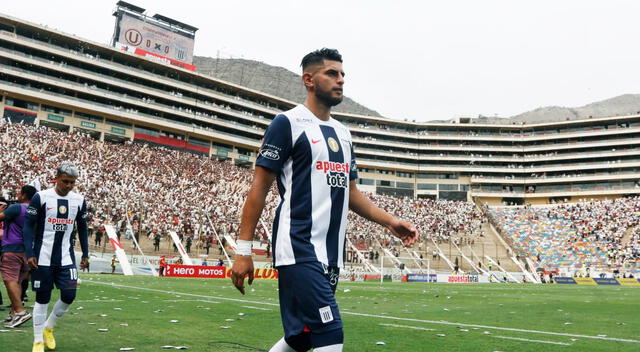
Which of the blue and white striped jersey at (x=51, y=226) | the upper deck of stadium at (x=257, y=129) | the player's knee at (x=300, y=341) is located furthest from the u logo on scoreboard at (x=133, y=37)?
the player's knee at (x=300, y=341)

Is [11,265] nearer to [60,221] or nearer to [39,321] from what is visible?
[60,221]

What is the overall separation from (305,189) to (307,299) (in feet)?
2.44

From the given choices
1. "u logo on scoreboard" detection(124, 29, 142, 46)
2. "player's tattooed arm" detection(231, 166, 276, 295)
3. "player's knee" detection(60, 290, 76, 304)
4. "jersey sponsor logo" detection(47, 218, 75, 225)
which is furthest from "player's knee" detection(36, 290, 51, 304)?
"u logo on scoreboard" detection(124, 29, 142, 46)

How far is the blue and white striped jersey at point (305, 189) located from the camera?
3525mm

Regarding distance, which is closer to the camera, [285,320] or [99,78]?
[285,320]

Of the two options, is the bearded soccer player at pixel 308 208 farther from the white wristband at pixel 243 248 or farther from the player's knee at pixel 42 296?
the player's knee at pixel 42 296

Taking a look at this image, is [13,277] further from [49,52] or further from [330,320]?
[49,52]

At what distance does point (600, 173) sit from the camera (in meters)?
97.7

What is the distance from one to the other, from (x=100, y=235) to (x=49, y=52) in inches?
2073

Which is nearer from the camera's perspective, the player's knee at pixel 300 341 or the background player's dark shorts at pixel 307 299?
the background player's dark shorts at pixel 307 299

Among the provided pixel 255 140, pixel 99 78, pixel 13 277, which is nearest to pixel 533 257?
pixel 255 140

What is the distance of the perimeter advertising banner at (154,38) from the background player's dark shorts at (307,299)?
82215 mm

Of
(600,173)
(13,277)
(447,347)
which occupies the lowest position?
(447,347)

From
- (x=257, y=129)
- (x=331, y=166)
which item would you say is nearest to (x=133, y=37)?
(x=257, y=129)
